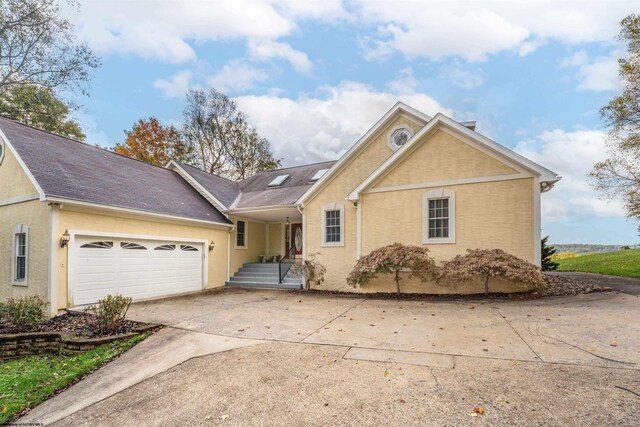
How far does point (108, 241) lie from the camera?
1002 cm

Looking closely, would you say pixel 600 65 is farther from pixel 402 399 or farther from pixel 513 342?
pixel 402 399

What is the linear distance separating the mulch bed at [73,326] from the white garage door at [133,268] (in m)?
0.79

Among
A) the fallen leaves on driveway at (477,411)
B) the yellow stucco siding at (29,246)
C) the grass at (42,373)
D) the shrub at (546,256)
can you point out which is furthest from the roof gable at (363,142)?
the shrub at (546,256)

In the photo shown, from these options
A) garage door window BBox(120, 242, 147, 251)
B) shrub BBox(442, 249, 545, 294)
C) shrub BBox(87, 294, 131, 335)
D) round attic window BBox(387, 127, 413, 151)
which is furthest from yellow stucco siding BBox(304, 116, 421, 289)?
shrub BBox(87, 294, 131, 335)

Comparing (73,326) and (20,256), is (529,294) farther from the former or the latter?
(20,256)

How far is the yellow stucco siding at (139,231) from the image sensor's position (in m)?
8.81

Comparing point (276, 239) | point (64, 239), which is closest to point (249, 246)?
point (276, 239)

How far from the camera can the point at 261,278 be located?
14219mm

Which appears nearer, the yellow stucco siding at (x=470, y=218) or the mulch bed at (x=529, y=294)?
the mulch bed at (x=529, y=294)

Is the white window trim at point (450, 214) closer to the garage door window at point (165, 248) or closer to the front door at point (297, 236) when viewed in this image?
the front door at point (297, 236)

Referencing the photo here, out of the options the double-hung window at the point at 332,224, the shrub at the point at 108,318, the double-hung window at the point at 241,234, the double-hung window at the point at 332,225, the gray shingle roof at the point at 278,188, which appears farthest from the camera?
the double-hung window at the point at 241,234

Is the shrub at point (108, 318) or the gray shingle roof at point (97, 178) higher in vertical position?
the gray shingle roof at point (97, 178)

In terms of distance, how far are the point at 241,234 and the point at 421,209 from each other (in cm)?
899

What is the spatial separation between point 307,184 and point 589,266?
16.2 metres
